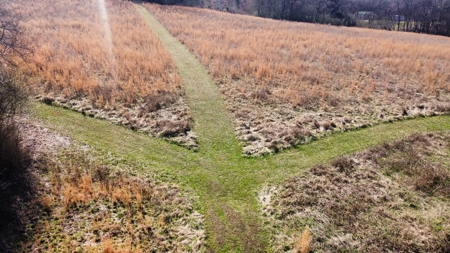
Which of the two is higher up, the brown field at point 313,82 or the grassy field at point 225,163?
the brown field at point 313,82

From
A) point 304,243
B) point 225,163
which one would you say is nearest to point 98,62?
point 225,163

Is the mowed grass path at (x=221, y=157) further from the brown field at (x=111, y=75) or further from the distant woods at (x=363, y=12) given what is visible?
the distant woods at (x=363, y=12)

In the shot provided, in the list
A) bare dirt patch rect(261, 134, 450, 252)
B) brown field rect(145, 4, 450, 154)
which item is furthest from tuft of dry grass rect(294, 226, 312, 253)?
brown field rect(145, 4, 450, 154)

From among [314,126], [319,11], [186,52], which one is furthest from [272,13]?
[314,126]

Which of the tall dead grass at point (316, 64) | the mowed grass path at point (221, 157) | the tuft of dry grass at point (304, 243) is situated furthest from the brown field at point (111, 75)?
the tuft of dry grass at point (304, 243)

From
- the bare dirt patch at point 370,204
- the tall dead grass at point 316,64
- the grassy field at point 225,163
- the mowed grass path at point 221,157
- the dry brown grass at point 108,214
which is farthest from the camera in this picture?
the tall dead grass at point 316,64

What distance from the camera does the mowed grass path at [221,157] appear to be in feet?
23.1

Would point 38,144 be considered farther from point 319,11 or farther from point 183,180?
point 319,11

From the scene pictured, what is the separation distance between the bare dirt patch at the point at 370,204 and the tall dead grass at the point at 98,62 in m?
8.82

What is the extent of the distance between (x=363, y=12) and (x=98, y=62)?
2650 inches

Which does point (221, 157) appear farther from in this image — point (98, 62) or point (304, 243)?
point (98, 62)

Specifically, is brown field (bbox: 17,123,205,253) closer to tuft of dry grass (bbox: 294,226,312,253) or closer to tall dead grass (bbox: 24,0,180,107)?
tuft of dry grass (bbox: 294,226,312,253)

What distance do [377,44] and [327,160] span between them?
904 inches

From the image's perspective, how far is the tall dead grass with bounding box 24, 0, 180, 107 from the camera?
13836 millimetres
